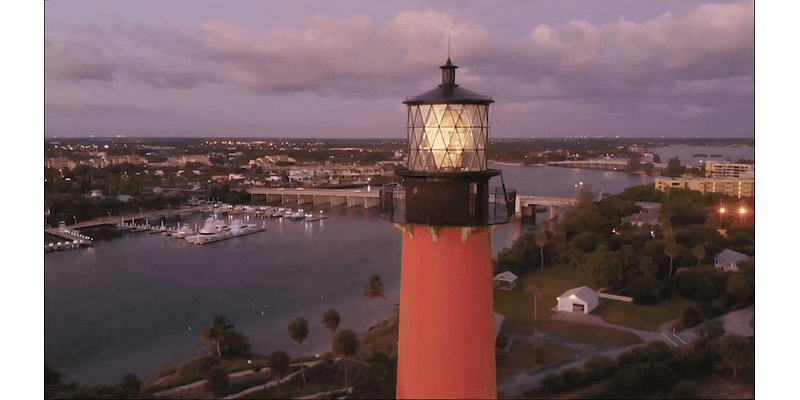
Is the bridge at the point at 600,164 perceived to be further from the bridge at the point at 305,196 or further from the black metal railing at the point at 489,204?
the black metal railing at the point at 489,204

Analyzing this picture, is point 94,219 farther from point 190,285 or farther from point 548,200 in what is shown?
point 548,200

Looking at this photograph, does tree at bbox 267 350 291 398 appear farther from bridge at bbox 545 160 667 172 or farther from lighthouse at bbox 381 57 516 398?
bridge at bbox 545 160 667 172

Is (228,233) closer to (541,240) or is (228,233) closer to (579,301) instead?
(541,240)

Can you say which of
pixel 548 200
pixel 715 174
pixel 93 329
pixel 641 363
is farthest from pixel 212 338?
pixel 715 174

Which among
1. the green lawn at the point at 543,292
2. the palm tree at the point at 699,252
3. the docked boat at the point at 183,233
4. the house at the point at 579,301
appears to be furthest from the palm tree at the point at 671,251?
the docked boat at the point at 183,233

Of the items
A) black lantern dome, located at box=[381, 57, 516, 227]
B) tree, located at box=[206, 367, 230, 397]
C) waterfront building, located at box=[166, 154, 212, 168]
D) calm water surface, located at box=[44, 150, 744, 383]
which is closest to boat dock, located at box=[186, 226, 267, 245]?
calm water surface, located at box=[44, 150, 744, 383]
